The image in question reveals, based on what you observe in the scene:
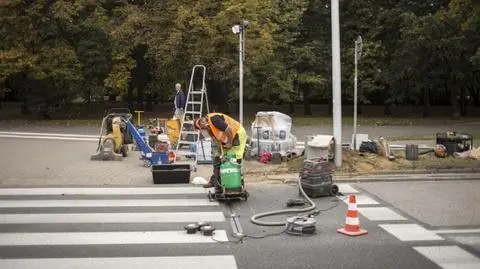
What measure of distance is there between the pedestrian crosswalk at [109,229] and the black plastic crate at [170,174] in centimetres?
50

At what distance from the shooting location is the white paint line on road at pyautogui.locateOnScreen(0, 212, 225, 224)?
30.7 ft

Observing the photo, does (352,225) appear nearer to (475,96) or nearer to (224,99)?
(224,99)

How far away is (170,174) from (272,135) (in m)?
4.28

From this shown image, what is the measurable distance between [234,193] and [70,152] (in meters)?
9.68

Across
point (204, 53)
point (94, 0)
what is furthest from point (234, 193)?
point (94, 0)

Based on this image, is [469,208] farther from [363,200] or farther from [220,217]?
[220,217]

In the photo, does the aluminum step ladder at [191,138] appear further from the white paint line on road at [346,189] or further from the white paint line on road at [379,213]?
the white paint line on road at [379,213]

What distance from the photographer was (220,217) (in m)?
9.58

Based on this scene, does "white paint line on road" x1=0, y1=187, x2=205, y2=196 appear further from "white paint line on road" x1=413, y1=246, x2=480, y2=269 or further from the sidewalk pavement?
"white paint line on road" x1=413, y1=246, x2=480, y2=269

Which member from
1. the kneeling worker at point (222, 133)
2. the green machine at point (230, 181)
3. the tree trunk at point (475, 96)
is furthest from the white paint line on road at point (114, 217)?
the tree trunk at point (475, 96)

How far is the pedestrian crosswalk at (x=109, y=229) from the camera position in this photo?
23.7 feet

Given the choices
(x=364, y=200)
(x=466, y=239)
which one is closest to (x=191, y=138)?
(x=364, y=200)

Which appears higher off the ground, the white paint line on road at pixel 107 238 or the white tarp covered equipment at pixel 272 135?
the white tarp covered equipment at pixel 272 135

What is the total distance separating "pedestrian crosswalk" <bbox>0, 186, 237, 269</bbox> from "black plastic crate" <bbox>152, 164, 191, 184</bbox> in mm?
501
